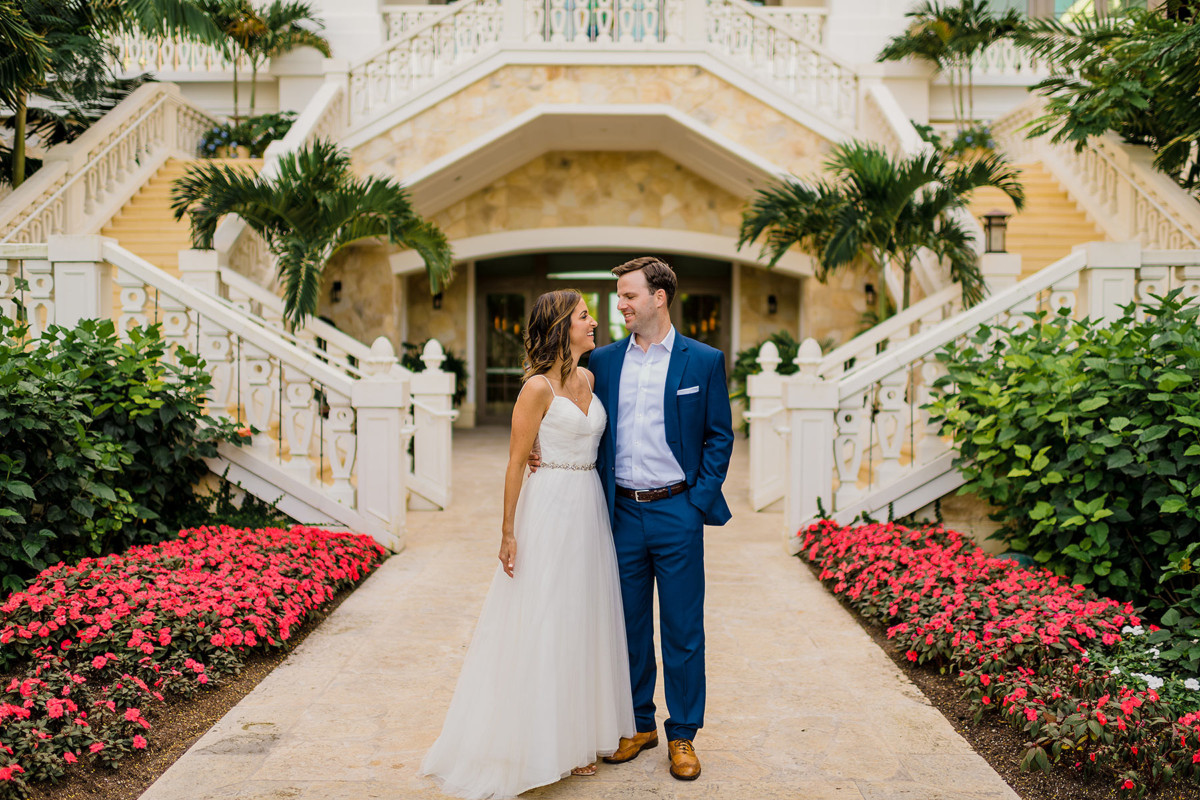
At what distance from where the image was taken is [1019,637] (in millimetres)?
4324

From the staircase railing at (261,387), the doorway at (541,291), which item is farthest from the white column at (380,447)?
the doorway at (541,291)

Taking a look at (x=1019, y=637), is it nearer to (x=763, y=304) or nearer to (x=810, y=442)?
(x=810, y=442)

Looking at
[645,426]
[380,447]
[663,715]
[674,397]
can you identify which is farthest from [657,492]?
[380,447]

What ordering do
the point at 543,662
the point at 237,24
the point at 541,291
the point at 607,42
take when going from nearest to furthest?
the point at 543,662, the point at 607,42, the point at 237,24, the point at 541,291

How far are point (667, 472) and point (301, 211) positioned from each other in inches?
268

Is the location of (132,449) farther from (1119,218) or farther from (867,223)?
(1119,218)

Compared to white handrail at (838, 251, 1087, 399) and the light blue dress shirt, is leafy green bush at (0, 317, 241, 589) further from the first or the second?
white handrail at (838, 251, 1087, 399)

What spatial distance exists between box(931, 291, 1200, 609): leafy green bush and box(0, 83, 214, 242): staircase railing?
8134 mm

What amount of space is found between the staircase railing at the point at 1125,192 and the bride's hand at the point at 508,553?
8.34 m

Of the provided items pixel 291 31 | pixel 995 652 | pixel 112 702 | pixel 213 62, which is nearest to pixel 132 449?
pixel 112 702

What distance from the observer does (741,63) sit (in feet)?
42.1

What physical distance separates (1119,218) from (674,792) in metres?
10.1

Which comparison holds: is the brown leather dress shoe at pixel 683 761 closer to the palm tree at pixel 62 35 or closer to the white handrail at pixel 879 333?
the white handrail at pixel 879 333

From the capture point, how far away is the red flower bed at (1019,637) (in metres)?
3.45
